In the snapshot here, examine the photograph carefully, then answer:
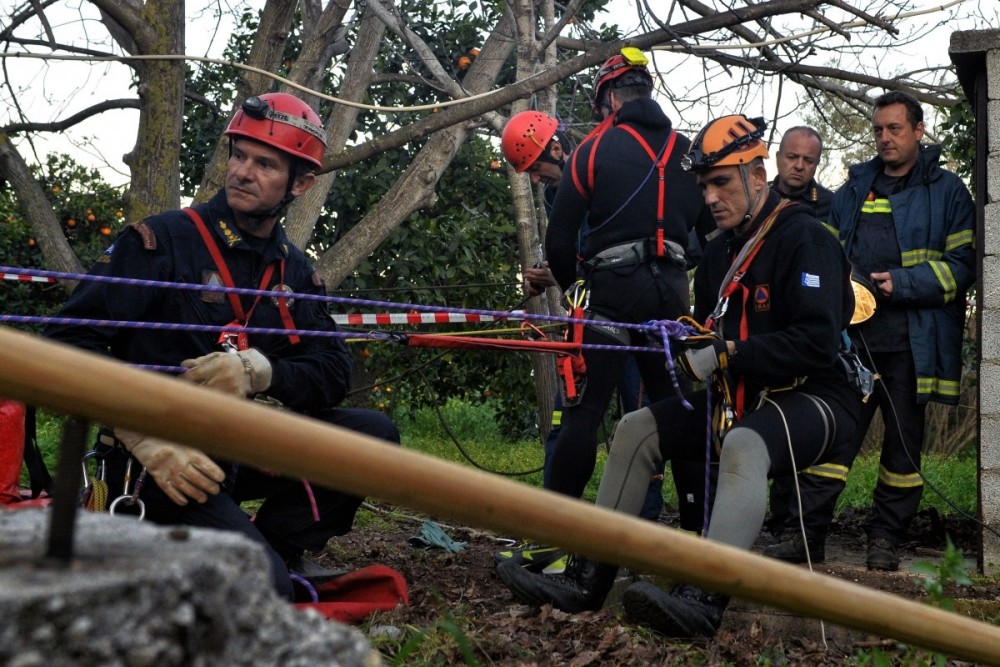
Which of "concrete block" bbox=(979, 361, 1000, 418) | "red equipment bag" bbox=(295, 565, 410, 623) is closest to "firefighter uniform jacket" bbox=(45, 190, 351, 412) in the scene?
"red equipment bag" bbox=(295, 565, 410, 623)

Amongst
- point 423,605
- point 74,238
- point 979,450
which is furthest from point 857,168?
point 74,238

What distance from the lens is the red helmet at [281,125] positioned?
476 centimetres

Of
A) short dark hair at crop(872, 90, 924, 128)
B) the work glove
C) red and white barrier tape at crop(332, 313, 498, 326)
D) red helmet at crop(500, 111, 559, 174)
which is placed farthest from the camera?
red helmet at crop(500, 111, 559, 174)

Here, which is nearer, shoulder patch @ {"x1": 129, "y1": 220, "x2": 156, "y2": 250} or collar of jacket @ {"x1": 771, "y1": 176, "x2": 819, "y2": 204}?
shoulder patch @ {"x1": 129, "y1": 220, "x2": 156, "y2": 250}

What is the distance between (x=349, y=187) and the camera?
10602mm

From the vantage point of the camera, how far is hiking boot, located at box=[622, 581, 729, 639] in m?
4.32

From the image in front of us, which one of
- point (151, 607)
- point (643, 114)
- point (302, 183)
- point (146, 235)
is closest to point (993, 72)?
point (643, 114)

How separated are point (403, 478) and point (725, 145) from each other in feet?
11.8

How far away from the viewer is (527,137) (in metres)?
6.34

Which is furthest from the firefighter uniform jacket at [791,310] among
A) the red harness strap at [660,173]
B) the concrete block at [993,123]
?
the concrete block at [993,123]

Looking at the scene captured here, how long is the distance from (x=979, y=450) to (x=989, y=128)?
60.7 inches

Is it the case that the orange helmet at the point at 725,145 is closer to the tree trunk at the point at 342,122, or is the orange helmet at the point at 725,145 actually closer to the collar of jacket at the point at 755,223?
the collar of jacket at the point at 755,223

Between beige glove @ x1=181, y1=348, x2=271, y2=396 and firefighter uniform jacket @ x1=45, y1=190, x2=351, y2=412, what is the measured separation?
5.0 inches

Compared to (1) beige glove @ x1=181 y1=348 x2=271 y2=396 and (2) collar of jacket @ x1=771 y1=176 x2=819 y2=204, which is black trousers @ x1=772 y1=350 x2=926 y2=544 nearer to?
(2) collar of jacket @ x1=771 y1=176 x2=819 y2=204
